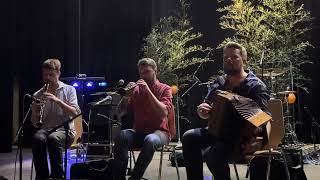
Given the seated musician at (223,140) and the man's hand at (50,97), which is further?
the man's hand at (50,97)

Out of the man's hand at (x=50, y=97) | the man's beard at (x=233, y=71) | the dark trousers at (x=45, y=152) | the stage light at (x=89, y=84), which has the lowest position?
the dark trousers at (x=45, y=152)

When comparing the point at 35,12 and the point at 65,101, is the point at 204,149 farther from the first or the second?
the point at 35,12

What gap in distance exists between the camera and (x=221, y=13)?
8.67 m

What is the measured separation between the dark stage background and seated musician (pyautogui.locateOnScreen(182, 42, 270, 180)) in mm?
5070

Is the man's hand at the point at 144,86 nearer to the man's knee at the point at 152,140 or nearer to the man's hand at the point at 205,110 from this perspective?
the man's knee at the point at 152,140

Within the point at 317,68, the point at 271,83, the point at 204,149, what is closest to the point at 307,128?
the point at 317,68

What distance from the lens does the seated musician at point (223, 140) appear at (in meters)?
3.16

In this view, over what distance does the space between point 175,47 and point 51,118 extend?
417cm

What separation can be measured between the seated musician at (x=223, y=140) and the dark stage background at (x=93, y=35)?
5.07 metres

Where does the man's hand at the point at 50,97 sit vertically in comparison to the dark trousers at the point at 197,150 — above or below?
above

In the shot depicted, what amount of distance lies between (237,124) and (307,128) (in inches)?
206

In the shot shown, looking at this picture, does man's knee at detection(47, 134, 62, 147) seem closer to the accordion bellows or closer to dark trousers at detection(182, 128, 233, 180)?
dark trousers at detection(182, 128, 233, 180)

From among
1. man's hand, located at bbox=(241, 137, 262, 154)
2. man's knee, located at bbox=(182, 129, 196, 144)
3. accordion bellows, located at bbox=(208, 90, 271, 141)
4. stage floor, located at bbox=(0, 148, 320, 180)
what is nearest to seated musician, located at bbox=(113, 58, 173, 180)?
man's knee, located at bbox=(182, 129, 196, 144)

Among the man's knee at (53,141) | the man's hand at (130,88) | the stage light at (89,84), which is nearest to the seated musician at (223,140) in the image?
the man's hand at (130,88)
